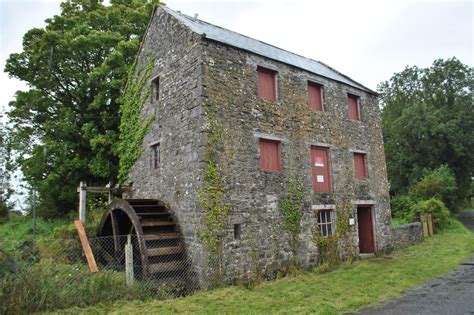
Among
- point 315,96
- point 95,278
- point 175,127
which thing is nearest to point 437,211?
point 315,96

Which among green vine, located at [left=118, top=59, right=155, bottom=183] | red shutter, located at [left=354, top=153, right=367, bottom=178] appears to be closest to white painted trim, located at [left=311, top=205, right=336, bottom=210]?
red shutter, located at [left=354, top=153, right=367, bottom=178]

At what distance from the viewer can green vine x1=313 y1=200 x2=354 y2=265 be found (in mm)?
10750

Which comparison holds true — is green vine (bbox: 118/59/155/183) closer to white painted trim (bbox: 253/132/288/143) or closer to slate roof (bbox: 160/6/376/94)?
slate roof (bbox: 160/6/376/94)

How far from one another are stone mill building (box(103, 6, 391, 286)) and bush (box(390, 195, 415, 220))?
882 cm

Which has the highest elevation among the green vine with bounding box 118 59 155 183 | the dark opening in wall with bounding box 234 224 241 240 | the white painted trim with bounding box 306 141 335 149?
the green vine with bounding box 118 59 155 183

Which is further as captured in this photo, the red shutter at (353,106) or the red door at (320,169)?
the red shutter at (353,106)

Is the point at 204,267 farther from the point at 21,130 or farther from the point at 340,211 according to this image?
the point at 21,130

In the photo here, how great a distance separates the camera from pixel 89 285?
662 cm

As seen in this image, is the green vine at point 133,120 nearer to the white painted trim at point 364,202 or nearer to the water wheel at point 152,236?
the water wheel at point 152,236

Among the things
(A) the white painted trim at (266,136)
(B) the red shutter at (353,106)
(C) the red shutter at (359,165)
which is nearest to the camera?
(A) the white painted trim at (266,136)

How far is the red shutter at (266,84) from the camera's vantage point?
34.1 ft

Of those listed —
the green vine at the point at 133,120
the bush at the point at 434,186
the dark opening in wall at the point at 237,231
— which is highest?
the green vine at the point at 133,120

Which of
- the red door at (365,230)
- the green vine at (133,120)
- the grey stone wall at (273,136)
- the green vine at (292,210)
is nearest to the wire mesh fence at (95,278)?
the grey stone wall at (273,136)

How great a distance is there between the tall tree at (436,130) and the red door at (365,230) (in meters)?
16.1
